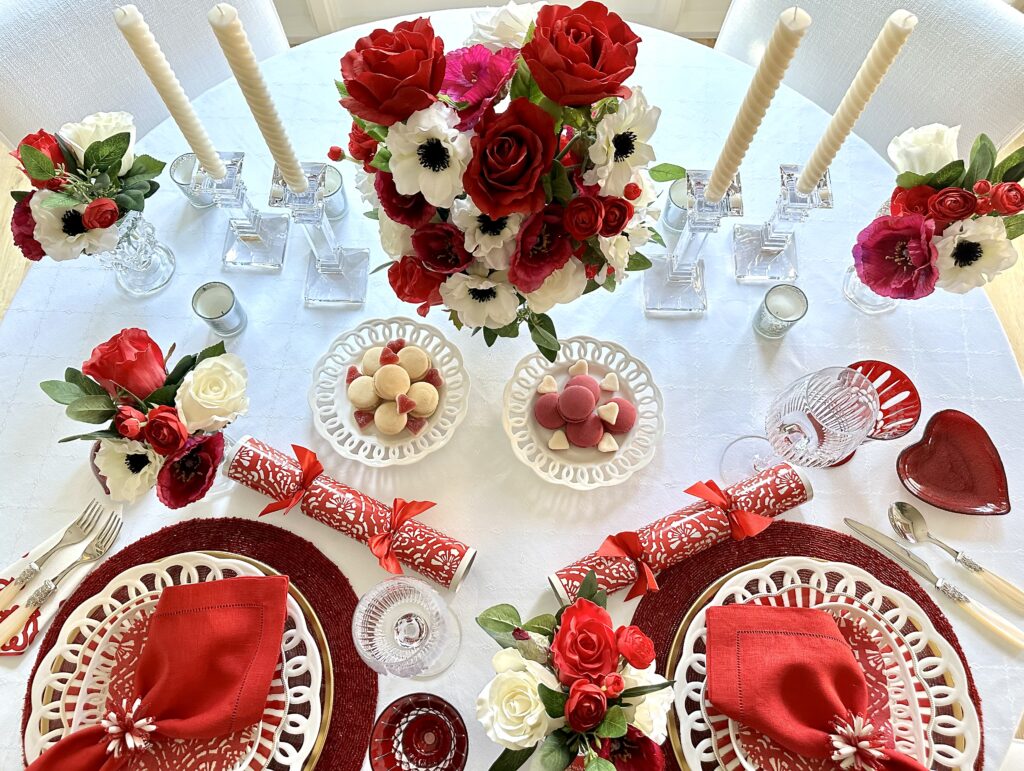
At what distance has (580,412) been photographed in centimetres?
105

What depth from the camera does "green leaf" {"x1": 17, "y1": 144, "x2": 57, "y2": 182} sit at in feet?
3.20

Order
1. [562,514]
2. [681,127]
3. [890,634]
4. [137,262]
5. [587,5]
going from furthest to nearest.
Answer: [681,127] → [137,262] → [562,514] → [890,634] → [587,5]

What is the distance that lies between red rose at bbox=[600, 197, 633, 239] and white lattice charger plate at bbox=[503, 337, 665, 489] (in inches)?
13.5

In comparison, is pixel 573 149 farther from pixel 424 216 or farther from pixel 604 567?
pixel 604 567

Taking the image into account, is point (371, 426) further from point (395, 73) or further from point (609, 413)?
point (395, 73)

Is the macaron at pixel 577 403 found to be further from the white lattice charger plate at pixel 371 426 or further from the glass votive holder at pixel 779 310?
the glass votive holder at pixel 779 310

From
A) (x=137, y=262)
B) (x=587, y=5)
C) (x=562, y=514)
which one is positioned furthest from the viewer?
(x=137, y=262)

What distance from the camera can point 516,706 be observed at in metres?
0.77

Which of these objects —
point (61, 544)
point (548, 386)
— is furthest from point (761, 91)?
point (61, 544)

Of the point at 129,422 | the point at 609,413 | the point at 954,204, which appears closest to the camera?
the point at 129,422

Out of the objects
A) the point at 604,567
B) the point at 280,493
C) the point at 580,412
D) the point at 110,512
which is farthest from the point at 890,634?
the point at 110,512

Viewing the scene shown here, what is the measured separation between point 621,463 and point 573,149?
1.63 feet

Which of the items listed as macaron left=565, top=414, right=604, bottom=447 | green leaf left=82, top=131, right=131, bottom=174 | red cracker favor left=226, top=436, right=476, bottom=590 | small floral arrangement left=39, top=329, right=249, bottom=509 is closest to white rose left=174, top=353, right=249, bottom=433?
small floral arrangement left=39, top=329, right=249, bottom=509

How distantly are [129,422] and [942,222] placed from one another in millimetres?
1078
